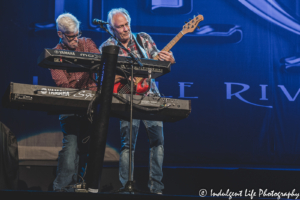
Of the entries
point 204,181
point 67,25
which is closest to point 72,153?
point 67,25

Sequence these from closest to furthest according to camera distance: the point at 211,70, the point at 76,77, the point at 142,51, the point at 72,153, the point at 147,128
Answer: the point at 72,153 → the point at 76,77 → the point at 147,128 → the point at 142,51 → the point at 211,70

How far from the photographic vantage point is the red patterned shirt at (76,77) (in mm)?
2277

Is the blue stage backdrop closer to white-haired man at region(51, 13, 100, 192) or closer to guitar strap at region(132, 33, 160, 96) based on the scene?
guitar strap at region(132, 33, 160, 96)

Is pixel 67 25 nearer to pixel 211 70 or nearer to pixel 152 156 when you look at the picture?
pixel 152 156

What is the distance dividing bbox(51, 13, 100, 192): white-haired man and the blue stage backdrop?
160 centimetres

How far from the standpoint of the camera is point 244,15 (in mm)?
4391

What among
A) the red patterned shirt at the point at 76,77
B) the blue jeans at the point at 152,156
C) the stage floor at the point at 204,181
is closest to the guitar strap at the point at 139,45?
the red patterned shirt at the point at 76,77

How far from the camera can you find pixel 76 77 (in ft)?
8.09

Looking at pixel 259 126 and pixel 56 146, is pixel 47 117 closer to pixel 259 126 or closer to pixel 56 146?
pixel 56 146

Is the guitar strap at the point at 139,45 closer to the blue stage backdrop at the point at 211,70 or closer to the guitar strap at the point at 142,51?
the guitar strap at the point at 142,51

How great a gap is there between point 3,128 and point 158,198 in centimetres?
141

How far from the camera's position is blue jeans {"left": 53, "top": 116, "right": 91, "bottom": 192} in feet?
7.54

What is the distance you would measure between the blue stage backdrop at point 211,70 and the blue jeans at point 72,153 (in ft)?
5.27

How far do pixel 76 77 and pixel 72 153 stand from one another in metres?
0.57
